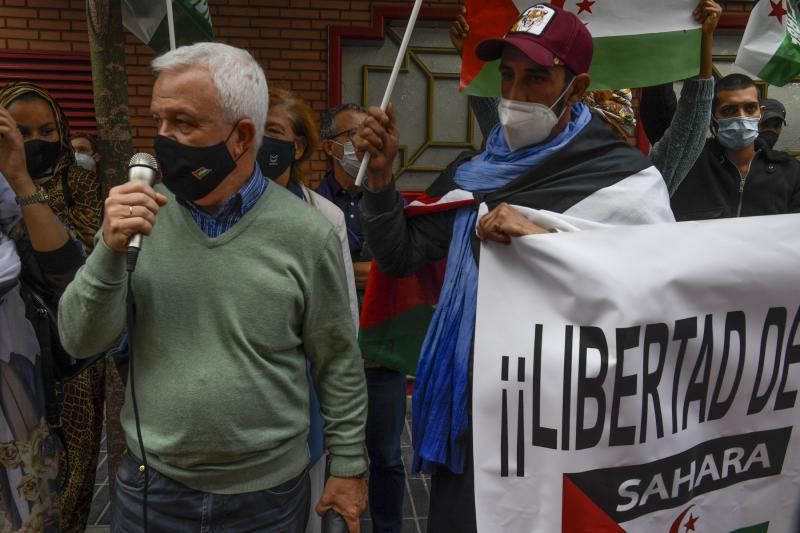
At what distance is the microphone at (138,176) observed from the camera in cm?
180

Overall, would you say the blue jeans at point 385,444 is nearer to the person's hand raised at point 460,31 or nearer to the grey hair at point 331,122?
the grey hair at point 331,122

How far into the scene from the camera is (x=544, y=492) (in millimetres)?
2400

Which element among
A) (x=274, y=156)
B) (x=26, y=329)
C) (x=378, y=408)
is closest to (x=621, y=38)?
(x=274, y=156)

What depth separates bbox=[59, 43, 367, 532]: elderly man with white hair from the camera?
6.61 ft

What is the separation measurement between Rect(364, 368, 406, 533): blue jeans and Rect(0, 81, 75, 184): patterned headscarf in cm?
156

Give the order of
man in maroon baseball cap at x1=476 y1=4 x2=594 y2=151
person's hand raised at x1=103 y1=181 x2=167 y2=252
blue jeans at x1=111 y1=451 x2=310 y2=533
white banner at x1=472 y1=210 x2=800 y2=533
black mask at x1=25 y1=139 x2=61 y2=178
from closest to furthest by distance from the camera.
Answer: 1. person's hand raised at x1=103 y1=181 x2=167 y2=252
2. blue jeans at x1=111 y1=451 x2=310 y2=533
3. white banner at x1=472 y1=210 x2=800 y2=533
4. man in maroon baseball cap at x1=476 y1=4 x2=594 y2=151
5. black mask at x1=25 y1=139 x2=61 y2=178

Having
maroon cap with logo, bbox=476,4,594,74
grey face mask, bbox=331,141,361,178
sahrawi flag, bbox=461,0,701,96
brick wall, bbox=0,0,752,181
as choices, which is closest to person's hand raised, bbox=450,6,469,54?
sahrawi flag, bbox=461,0,701,96

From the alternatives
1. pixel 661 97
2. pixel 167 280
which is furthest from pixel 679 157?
pixel 167 280

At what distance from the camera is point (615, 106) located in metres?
3.96

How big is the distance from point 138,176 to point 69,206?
60.8 inches

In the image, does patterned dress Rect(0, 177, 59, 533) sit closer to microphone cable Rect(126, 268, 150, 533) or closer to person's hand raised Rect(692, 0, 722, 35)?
microphone cable Rect(126, 268, 150, 533)

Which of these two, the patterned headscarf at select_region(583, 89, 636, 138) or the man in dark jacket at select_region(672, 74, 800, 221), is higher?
the patterned headscarf at select_region(583, 89, 636, 138)

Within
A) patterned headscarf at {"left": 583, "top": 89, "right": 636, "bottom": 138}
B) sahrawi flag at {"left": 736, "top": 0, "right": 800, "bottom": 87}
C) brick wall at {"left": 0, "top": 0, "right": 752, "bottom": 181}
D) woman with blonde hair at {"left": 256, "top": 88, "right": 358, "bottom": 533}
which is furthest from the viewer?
brick wall at {"left": 0, "top": 0, "right": 752, "bottom": 181}

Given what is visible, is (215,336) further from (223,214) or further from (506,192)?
(506,192)
